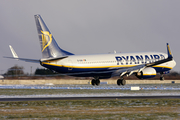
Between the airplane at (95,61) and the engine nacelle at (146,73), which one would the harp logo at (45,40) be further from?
the engine nacelle at (146,73)

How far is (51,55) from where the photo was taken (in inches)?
2042

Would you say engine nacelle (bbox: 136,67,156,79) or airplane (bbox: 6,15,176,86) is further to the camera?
engine nacelle (bbox: 136,67,156,79)

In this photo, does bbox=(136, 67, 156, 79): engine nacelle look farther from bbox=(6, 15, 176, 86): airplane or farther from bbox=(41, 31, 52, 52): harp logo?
bbox=(41, 31, 52, 52): harp logo

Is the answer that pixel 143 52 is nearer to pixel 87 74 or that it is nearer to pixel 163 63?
pixel 163 63

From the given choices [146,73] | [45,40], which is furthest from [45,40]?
[146,73]

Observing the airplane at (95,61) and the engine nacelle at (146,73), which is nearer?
the airplane at (95,61)

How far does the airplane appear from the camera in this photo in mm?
51656

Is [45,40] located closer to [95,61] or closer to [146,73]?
[95,61]

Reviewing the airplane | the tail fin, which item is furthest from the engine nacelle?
the tail fin

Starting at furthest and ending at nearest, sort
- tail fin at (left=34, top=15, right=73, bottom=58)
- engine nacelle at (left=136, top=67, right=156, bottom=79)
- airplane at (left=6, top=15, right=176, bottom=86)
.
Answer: engine nacelle at (left=136, top=67, right=156, bottom=79)
airplane at (left=6, top=15, right=176, bottom=86)
tail fin at (left=34, top=15, right=73, bottom=58)

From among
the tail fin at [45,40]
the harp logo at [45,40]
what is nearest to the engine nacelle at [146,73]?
the tail fin at [45,40]

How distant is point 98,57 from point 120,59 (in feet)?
13.3

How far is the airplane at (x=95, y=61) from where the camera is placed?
51656 mm

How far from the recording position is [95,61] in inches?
2178
